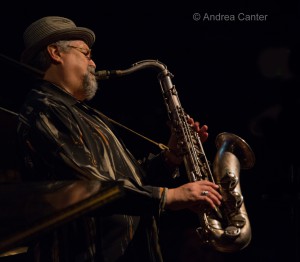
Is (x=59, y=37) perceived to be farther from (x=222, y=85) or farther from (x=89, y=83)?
(x=222, y=85)

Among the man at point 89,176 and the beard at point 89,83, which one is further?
the beard at point 89,83

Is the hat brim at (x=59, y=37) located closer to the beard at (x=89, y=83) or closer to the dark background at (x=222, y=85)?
the beard at (x=89, y=83)

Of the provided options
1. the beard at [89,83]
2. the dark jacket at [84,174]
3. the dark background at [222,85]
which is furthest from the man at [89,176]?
the dark background at [222,85]

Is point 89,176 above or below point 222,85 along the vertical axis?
below

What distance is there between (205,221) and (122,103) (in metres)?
1.72

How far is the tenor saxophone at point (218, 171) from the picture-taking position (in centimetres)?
232

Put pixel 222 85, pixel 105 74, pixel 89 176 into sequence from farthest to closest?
pixel 222 85 < pixel 105 74 < pixel 89 176

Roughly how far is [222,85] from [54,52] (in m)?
1.73

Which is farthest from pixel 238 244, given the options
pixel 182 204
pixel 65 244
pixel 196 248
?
A: pixel 196 248

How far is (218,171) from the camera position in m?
2.72

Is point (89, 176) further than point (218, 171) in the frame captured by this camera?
No

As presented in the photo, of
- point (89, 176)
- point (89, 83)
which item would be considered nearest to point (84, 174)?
point (89, 176)

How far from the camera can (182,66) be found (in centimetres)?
393

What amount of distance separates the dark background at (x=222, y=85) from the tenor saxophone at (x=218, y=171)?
2.39 feet
